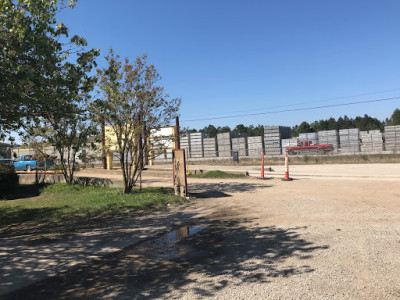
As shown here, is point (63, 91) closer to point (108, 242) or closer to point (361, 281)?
point (108, 242)

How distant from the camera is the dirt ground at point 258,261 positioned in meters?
3.68

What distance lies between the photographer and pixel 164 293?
3.67 m

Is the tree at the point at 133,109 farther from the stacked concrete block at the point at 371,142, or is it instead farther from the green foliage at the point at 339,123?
the green foliage at the point at 339,123

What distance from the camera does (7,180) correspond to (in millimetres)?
13797

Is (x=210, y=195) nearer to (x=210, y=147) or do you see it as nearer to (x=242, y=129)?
(x=210, y=147)

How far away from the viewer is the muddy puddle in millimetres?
5105

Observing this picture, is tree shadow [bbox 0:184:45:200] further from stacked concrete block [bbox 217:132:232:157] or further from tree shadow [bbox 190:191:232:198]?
stacked concrete block [bbox 217:132:232:157]

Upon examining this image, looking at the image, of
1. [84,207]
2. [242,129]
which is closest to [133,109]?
[84,207]

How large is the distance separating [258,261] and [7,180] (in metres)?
13.1

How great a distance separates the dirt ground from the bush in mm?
9442

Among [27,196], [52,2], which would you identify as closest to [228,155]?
[27,196]

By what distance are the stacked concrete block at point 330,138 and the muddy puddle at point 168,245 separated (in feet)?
136

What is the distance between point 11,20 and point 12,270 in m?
4.46

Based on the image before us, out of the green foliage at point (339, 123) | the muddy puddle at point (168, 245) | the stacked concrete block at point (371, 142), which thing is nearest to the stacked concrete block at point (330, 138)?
the stacked concrete block at point (371, 142)
